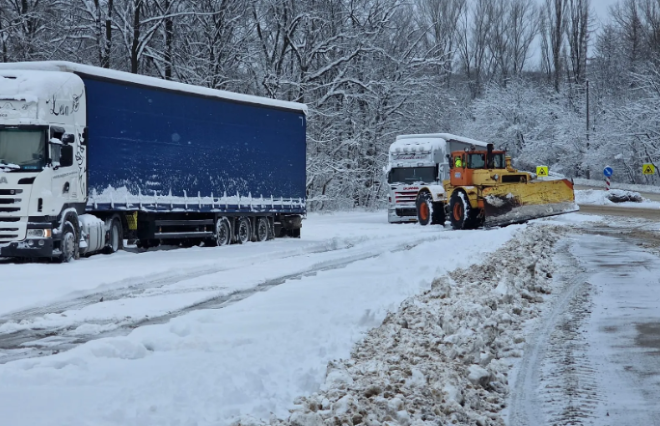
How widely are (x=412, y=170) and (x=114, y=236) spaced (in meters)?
18.7

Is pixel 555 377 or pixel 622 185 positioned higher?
pixel 622 185

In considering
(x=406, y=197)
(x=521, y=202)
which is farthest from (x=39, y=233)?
(x=406, y=197)

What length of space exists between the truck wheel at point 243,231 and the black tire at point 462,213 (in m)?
8.79

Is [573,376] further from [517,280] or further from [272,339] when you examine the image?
[517,280]

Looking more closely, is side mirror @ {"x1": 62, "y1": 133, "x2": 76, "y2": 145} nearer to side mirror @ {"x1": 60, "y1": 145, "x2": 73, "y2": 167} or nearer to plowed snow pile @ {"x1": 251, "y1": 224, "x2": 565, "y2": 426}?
side mirror @ {"x1": 60, "y1": 145, "x2": 73, "y2": 167}

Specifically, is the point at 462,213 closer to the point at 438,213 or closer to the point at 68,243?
the point at 438,213

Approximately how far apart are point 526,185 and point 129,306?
2099 cm

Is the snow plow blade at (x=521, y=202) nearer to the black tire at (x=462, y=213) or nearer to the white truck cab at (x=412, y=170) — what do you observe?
the black tire at (x=462, y=213)

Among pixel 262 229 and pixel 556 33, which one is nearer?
pixel 262 229

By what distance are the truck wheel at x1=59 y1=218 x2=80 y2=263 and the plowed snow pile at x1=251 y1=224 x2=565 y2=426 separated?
8104 millimetres

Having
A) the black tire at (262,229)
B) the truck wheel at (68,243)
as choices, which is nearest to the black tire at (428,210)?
the black tire at (262,229)

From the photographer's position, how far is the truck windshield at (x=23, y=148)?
1727 centimetres

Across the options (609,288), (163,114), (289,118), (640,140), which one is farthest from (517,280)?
(640,140)

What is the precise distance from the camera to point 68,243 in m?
17.8
